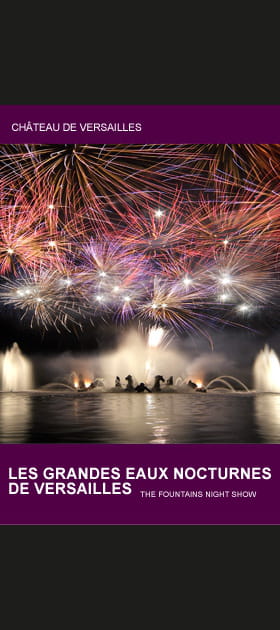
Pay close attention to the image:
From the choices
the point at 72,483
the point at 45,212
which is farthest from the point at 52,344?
the point at 72,483

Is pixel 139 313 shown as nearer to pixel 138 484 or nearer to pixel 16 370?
pixel 16 370

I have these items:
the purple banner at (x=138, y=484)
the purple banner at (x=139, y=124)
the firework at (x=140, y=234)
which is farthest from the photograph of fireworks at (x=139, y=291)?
the purple banner at (x=138, y=484)

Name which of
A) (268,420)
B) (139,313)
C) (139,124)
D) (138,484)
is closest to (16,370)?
(139,313)

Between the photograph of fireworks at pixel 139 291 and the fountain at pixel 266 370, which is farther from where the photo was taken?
the fountain at pixel 266 370

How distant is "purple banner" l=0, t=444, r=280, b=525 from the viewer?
25.2 feet

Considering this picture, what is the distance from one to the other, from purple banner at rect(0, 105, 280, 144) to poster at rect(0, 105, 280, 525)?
3cm

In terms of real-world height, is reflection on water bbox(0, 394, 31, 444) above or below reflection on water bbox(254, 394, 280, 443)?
above

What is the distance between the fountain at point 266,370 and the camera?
550 inches

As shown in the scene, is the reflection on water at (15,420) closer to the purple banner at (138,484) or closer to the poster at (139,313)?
the poster at (139,313)

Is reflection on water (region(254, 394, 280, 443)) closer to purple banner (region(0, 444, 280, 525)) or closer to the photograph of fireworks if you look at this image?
the photograph of fireworks

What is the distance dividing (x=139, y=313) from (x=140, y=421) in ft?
21.7

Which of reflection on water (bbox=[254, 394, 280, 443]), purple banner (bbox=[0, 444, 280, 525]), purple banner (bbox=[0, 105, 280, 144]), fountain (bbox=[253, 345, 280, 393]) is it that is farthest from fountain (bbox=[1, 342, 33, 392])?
fountain (bbox=[253, 345, 280, 393])

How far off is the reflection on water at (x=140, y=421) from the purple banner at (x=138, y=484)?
2.59ft

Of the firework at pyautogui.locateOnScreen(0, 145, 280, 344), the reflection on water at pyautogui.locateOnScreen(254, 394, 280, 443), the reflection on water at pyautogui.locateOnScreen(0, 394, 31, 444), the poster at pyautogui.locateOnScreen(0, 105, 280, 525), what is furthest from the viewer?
the firework at pyautogui.locateOnScreen(0, 145, 280, 344)
